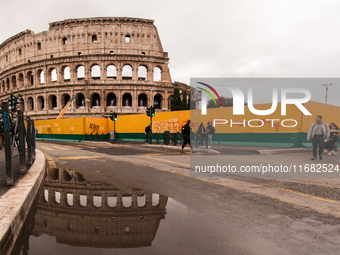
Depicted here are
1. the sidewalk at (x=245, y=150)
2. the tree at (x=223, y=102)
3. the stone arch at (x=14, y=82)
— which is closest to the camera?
the sidewalk at (x=245, y=150)

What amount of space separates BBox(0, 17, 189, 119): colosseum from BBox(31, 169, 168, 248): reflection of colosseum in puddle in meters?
38.2

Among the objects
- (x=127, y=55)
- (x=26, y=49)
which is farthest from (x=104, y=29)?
(x=26, y=49)

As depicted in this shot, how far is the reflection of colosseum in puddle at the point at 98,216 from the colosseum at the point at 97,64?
38210 mm

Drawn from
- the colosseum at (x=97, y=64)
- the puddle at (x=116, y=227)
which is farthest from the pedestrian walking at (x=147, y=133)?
the colosseum at (x=97, y=64)

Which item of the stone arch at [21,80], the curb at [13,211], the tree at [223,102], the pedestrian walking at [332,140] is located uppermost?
the stone arch at [21,80]

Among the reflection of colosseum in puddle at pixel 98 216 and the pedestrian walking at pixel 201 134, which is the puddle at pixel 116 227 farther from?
the pedestrian walking at pixel 201 134

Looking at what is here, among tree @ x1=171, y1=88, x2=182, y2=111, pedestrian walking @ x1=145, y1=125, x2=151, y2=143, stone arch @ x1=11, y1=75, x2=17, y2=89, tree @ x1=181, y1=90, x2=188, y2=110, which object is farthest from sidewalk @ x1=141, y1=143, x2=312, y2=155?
stone arch @ x1=11, y1=75, x2=17, y2=89

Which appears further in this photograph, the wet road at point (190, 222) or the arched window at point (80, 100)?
the arched window at point (80, 100)

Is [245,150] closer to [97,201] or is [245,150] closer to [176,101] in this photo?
[97,201]

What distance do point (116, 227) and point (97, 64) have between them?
44.0m

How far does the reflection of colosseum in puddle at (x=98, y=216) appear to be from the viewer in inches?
96.7

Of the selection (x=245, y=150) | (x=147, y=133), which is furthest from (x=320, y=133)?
(x=147, y=133)

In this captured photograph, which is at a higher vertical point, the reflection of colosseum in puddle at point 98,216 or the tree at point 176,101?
the tree at point 176,101

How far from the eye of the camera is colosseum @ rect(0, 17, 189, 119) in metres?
41.5
